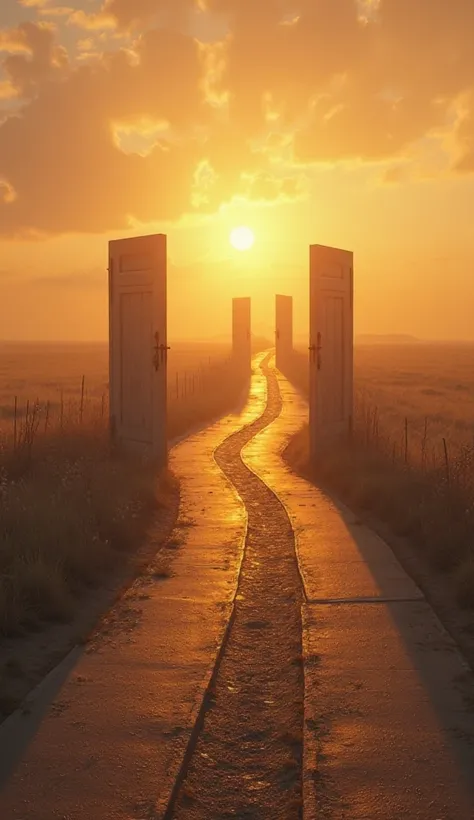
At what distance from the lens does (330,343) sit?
1290 cm

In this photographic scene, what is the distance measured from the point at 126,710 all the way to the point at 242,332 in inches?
1531

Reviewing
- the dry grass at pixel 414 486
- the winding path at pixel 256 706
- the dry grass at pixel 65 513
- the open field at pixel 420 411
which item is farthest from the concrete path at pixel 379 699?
the open field at pixel 420 411

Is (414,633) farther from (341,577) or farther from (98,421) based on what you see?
(98,421)

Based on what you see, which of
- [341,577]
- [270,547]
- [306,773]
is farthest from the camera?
[270,547]

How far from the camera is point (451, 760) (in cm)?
370

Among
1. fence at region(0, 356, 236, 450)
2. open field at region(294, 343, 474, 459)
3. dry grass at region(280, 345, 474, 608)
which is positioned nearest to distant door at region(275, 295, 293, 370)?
open field at region(294, 343, 474, 459)

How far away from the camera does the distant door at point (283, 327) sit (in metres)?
44.5

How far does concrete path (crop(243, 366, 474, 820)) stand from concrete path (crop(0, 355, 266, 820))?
611mm

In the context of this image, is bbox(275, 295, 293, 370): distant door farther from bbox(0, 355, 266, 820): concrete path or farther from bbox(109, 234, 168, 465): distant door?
bbox(0, 355, 266, 820): concrete path

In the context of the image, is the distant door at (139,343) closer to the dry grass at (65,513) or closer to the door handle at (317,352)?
the dry grass at (65,513)

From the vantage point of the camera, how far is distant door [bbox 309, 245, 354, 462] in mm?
12367

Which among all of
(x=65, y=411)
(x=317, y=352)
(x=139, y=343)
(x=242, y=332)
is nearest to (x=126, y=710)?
(x=139, y=343)

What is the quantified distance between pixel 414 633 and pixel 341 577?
136 cm

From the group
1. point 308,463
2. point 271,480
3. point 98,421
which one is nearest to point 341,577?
point 271,480
